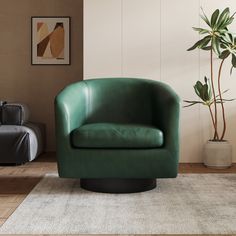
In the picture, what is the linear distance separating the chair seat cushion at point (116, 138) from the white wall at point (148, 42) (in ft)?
5.13

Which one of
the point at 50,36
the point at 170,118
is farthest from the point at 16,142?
the point at 170,118

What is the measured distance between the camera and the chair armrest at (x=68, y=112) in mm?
2947

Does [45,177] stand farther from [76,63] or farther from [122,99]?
[76,63]

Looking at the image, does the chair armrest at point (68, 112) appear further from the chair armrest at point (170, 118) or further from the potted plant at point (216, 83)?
the potted plant at point (216, 83)

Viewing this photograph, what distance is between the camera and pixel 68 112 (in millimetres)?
2986

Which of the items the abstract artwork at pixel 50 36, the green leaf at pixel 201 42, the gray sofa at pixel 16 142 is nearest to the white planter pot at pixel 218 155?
the green leaf at pixel 201 42

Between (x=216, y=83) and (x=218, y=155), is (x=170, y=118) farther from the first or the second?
(x=216, y=83)

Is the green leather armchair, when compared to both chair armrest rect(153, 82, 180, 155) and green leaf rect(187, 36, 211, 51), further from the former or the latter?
green leaf rect(187, 36, 211, 51)

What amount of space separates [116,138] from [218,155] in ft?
5.31

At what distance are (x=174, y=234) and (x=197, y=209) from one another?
0.50m

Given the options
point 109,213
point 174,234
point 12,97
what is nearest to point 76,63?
point 12,97

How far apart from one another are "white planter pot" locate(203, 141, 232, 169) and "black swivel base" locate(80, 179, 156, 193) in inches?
50.8

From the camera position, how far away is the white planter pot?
13.8ft

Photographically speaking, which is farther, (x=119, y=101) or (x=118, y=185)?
(x=119, y=101)
